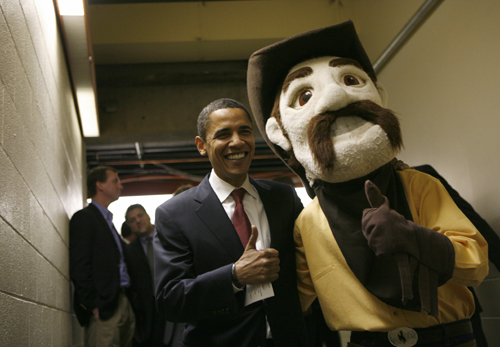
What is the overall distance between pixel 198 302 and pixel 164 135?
338 cm

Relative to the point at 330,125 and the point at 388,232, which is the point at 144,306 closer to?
the point at 330,125

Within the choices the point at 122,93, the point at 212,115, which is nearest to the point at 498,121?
the point at 212,115

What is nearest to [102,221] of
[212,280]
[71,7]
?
[71,7]

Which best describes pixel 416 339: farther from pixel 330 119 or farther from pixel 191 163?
pixel 191 163

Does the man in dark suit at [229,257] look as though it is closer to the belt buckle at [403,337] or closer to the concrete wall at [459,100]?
the belt buckle at [403,337]

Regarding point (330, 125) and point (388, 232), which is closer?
point (388, 232)

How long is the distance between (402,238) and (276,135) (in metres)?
0.61

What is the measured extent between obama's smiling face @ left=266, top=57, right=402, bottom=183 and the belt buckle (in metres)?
0.48

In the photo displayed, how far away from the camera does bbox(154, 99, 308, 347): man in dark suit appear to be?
1.53 meters

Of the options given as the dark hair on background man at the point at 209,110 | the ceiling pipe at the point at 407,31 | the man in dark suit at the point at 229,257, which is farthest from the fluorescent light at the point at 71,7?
the ceiling pipe at the point at 407,31

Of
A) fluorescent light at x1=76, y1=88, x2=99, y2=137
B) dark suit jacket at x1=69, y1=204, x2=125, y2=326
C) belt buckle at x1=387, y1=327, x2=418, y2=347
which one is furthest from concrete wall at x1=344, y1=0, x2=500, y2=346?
fluorescent light at x1=76, y1=88, x2=99, y2=137

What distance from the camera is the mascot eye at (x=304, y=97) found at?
61.2 inches

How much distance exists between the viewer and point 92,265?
300cm

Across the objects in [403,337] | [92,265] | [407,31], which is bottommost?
[403,337]
